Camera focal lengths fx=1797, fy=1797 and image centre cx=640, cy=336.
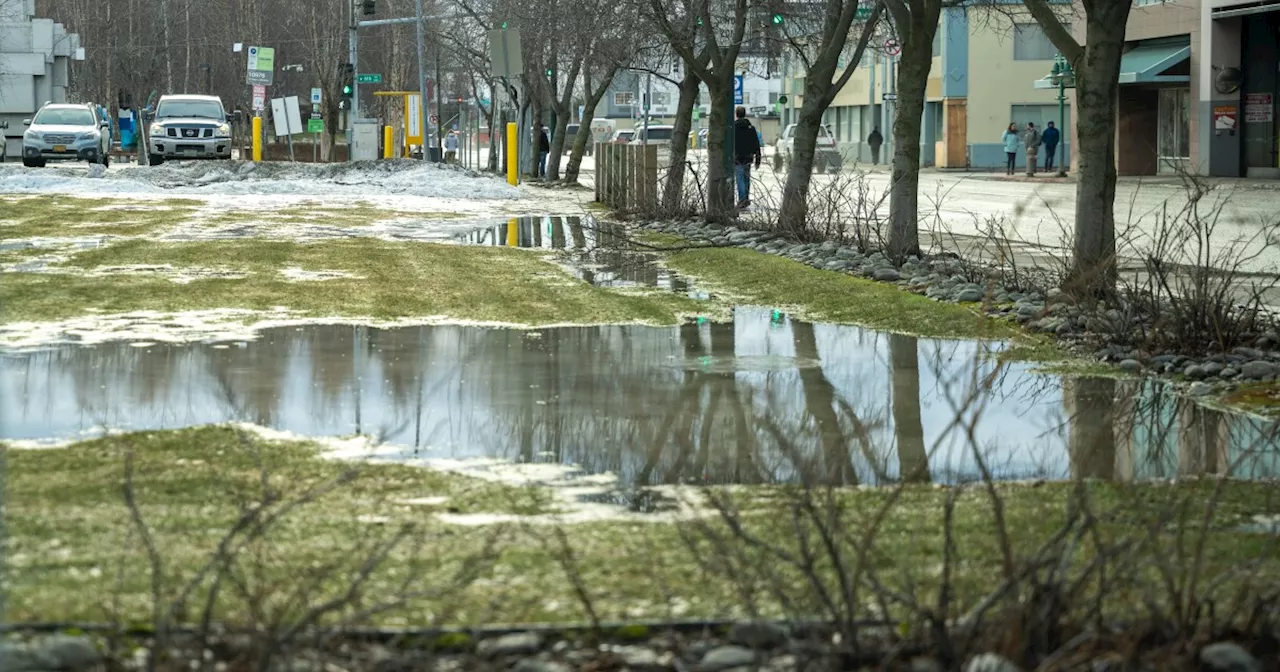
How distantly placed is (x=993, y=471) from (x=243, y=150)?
214 ft

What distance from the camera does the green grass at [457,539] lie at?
5.07 metres

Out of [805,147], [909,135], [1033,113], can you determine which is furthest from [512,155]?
[1033,113]

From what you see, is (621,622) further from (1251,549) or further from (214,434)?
(214,434)

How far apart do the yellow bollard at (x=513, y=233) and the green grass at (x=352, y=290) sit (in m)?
2.58

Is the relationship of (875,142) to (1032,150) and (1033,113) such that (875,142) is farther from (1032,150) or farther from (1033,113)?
(1032,150)

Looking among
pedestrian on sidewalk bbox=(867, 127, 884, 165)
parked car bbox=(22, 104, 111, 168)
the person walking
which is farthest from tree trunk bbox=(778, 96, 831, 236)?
the person walking

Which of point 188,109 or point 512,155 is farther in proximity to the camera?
point 188,109

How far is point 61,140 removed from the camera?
1944 inches

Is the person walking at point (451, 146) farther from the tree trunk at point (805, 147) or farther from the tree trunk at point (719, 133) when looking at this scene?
the tree trunk at point (805, 147)

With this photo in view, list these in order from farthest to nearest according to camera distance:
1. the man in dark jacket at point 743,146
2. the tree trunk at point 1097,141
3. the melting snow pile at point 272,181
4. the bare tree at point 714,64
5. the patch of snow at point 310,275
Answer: the melting snow pile at point 272,181
the man in dark jacket at point 743,146
the bare tree at point 714,64
the patch of snow at point 310,275
the tree trunk at point 1097,141

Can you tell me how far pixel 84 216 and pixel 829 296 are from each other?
14.2 meters

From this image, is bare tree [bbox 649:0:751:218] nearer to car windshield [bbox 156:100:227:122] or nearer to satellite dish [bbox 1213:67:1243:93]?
satellite dish [bbox 1213:67:1243:93]

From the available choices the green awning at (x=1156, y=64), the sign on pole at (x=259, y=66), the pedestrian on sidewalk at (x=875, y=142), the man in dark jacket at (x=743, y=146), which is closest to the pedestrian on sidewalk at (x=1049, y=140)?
the green awning at (x=1156, y=64)

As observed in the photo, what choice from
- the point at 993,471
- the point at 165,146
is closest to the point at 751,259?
the point at 993,471
